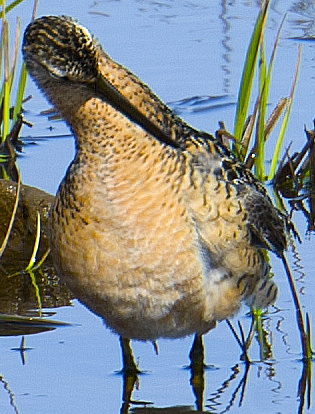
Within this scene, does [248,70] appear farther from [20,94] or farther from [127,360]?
[127,360]

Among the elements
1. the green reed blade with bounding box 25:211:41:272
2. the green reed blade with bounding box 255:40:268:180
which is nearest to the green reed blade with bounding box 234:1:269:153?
the green reed blade with bounding box 255:40:268:180

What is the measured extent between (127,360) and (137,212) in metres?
0.84

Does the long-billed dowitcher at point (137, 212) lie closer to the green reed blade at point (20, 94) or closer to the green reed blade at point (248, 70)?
the green reed blade at point (248, 70)

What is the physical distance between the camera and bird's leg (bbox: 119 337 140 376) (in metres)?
5.48

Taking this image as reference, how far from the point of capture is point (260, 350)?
557cm

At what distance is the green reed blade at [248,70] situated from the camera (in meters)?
6.36

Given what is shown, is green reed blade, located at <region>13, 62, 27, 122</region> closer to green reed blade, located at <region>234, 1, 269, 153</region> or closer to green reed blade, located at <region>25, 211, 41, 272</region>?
green reed blade, located at <region>25, 211, 41, 272</region>

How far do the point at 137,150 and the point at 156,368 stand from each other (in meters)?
1.04

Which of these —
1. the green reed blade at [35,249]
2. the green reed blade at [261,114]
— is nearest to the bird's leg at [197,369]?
the green reed blade at [35,249]

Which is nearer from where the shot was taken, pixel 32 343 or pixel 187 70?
pixel 32 343

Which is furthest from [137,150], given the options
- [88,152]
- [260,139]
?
[260,139]

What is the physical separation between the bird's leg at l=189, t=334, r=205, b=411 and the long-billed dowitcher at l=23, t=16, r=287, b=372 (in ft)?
0.96

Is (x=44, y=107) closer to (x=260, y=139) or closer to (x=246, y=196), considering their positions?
(x=260, y=139)

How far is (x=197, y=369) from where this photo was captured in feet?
17.9
